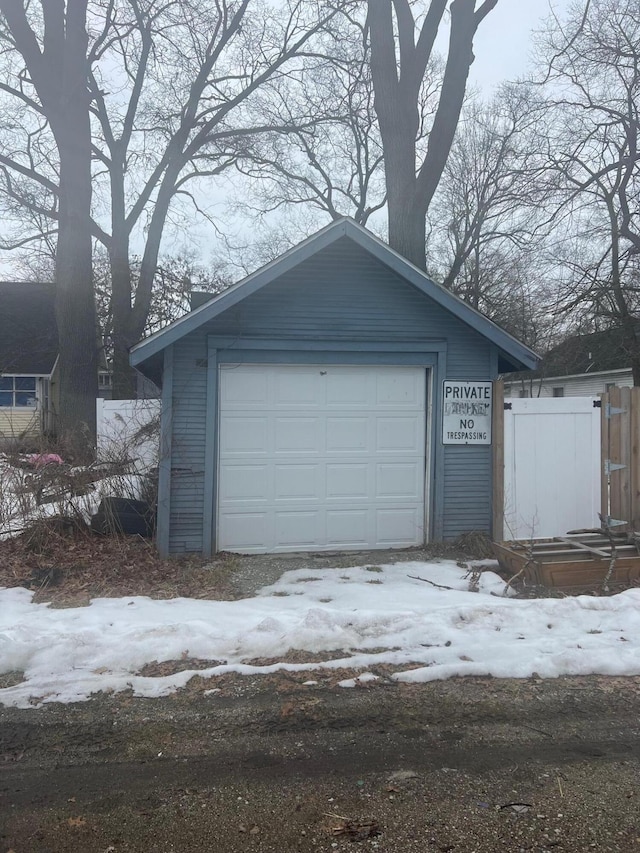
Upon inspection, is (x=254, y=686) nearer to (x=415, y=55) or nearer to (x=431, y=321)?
(x=431, y=321)

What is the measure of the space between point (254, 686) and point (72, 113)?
611 inches

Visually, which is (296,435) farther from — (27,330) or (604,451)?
(27,330)

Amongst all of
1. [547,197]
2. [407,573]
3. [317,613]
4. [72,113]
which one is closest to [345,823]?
[317,613]

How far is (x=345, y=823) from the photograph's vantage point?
321cm

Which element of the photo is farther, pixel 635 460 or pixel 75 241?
pixel 75 241

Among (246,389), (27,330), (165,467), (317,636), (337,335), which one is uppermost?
(27,330)

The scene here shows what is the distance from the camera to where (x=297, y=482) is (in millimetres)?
8602

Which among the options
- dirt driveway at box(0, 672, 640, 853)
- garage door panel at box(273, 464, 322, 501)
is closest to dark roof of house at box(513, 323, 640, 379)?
garage door panel at box(273, 464, 322, 501)

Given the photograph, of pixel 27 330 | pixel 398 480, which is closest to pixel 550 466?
pixel 398 480

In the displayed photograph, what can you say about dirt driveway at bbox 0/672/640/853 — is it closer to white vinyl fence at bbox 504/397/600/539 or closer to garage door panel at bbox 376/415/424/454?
white vinyl fence at bbox 504/397/600/539

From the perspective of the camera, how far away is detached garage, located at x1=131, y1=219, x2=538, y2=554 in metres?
8.20

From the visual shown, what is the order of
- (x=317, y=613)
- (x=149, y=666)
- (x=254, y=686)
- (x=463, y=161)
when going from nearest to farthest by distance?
(x=254, y=686)
(x=149, y=666)
(x=317, y=613)
(x=463, y=161)

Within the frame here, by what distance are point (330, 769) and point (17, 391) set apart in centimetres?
2716

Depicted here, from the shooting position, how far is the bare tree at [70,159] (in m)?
15.9
